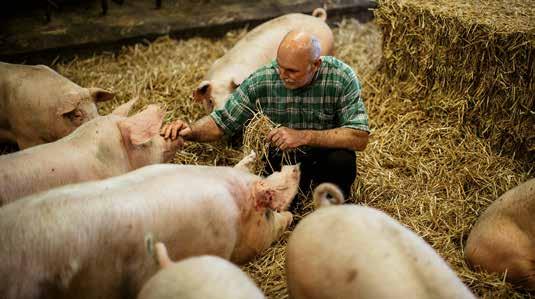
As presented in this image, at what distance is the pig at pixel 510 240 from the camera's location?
3.54 metres

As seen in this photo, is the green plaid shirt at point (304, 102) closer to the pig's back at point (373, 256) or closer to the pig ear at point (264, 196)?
the pig ear at point (264, 196)

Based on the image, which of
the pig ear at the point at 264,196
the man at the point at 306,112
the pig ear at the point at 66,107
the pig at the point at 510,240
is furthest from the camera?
the pig ear at the point at 66,107

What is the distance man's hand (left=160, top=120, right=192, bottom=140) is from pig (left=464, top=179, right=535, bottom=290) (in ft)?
7.53

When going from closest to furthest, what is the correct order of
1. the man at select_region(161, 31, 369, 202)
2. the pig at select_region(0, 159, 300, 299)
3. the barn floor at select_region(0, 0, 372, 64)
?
the pig at select_region(0, 159, 300, 299) → the man at select_region(161, 31, 369, 202) → the barn floor at select_region(0, 0, 372, 64)

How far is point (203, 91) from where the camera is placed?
16.7 ft

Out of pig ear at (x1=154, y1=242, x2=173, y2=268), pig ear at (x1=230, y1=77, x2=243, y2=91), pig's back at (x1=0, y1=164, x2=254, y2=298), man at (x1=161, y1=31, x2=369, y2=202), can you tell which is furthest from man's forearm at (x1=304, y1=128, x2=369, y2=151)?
pig ear at (x1=154, y1=242, x2=173, y2=268)

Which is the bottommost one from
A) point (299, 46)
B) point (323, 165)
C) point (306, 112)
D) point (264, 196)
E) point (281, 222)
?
point (281, 222)

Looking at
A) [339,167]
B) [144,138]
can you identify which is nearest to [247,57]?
[339,167]

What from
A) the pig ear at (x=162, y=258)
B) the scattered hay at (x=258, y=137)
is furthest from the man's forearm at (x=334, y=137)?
the pig ear at (x=162, y=258)

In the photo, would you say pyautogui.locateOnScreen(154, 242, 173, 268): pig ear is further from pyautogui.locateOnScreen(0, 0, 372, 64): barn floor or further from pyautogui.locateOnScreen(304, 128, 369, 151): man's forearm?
pyautogui.locateOnScreen(0, 0, 372, 64): barn floor

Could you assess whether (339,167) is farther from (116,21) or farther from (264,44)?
(116,21)

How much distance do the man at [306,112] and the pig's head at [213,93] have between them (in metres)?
0.77

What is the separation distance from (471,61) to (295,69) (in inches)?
83.9

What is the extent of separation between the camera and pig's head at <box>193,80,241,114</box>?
5082 mm
